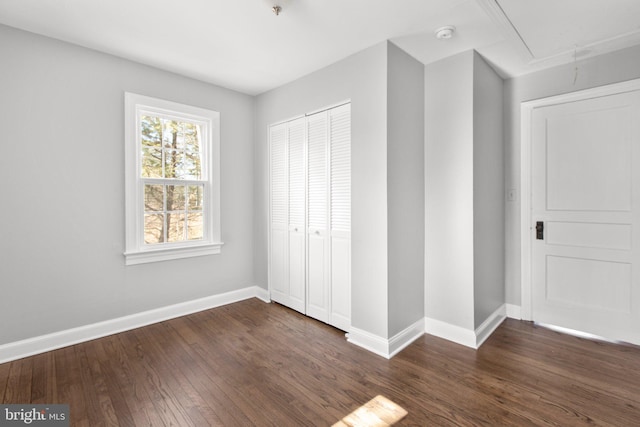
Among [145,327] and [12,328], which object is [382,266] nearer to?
[145,327]

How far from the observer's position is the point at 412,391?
2029mm

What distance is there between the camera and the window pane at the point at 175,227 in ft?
10.9

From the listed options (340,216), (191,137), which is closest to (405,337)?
(340,216)

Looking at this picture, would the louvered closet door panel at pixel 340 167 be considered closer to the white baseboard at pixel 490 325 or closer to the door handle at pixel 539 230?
the white baseboard at pixel 490 325

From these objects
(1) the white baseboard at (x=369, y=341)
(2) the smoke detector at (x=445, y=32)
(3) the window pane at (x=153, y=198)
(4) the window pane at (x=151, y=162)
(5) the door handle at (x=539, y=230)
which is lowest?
(1) the white baseboard at (x=369, y=341)

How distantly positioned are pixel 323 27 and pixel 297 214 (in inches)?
71.5

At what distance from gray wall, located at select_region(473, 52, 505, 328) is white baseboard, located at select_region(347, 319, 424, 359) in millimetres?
551

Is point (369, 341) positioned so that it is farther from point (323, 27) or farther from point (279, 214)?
point (323, 27)

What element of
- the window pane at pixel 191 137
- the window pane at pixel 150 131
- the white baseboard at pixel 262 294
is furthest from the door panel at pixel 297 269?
the window pane at pixel 150 131

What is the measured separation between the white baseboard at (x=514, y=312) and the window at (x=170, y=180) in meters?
3.30

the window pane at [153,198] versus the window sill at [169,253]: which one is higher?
the window pane at [153,198]

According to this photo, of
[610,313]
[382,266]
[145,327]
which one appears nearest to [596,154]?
[610,313]

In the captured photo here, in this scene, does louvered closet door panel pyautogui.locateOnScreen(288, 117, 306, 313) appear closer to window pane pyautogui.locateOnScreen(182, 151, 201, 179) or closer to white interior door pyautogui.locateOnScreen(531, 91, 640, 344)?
window pane pyautogui.locateOnScreen(182, 151, 201, 179)

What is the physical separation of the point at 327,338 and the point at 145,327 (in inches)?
72.0
